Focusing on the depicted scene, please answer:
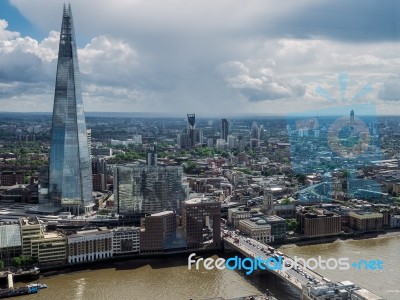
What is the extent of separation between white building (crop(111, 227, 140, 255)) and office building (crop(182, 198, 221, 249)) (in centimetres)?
78

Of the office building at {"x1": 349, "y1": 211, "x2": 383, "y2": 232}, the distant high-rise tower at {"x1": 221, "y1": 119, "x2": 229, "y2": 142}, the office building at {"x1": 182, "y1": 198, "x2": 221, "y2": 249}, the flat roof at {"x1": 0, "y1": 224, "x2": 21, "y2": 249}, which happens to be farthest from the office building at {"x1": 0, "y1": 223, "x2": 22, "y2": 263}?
the distant high-rise tower at {"x1": 221, "y1": 119, "x2": 229, "y2": 142}

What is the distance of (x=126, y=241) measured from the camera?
756 centimetres

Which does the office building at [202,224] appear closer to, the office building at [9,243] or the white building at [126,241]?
the white building at [126,241]

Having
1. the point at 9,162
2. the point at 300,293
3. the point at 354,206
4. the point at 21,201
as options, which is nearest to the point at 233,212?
the point at 354,206

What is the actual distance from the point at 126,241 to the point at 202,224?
122 cm

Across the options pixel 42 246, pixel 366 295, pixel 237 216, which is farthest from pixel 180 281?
pixel 237 216

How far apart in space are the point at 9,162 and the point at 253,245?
11494 mm

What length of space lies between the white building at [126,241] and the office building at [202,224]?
777 mm

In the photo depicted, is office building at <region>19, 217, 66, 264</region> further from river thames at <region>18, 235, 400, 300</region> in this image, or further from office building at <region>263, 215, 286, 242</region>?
office building at <region>263, 215, 286, 242</region>

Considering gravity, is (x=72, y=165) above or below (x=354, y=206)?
above

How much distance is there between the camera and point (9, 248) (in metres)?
7.11

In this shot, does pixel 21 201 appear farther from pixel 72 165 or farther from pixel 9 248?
pixel 9 248

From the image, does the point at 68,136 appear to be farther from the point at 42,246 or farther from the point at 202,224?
the point at 202,224

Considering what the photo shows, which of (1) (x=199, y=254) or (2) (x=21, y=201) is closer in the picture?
(1) (x=199, y=254)
